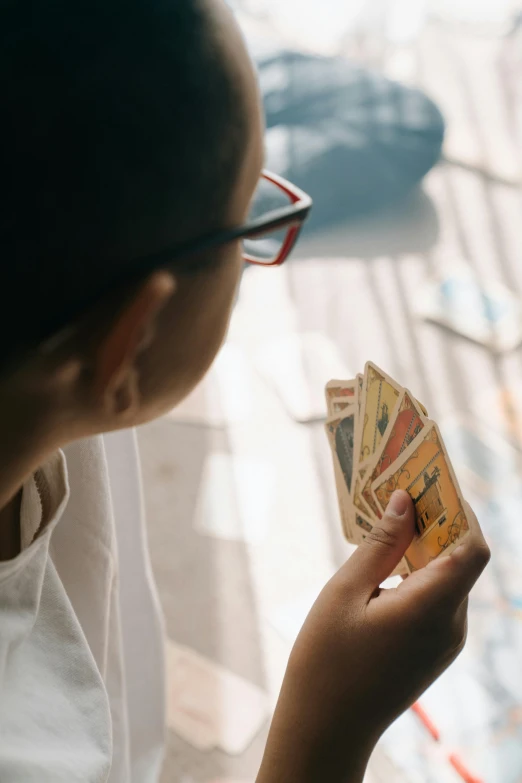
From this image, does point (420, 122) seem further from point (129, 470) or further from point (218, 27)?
point (218, 27)

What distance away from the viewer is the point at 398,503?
97 cm

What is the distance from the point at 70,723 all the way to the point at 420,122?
272cm

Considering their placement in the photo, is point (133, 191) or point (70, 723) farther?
point (70, 723)

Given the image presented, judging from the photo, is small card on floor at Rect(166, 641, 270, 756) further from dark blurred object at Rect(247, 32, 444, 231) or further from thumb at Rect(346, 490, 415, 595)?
dark blurred object at Rect(247, 32, 444, 231)


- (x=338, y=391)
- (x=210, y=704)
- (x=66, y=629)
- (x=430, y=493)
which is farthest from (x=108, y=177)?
(x=210, y=704)

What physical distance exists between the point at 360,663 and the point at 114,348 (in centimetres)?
45

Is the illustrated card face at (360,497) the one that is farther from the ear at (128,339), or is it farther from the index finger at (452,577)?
the ear at (128,339)

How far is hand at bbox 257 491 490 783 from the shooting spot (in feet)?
2.72

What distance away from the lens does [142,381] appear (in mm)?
662

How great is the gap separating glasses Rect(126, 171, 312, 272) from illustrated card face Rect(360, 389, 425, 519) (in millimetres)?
276

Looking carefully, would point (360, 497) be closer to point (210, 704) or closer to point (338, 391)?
point (338, 391)

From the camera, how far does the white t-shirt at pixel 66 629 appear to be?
2.40 feet

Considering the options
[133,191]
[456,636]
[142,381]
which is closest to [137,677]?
[456,636]

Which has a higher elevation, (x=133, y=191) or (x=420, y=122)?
(x=420, y=122)
